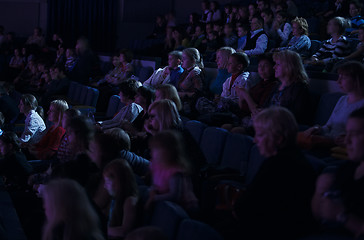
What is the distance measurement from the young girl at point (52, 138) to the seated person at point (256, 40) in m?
2.52

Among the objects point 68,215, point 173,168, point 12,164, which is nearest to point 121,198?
point 173,168

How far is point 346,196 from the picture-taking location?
5.66 ft

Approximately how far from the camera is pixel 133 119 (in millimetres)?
4293

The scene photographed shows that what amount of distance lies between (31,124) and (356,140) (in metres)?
3.78

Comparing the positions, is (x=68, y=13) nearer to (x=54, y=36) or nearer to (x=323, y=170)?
(x=54, y=36)

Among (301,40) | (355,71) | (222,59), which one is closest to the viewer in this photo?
(355,71)

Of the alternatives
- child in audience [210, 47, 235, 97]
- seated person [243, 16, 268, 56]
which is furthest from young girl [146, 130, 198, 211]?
seated person [243, 16, 268, 56]

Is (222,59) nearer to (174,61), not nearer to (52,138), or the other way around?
(174,61)

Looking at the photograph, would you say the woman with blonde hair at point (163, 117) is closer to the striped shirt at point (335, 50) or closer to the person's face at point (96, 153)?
the person's face at point (96, 153)

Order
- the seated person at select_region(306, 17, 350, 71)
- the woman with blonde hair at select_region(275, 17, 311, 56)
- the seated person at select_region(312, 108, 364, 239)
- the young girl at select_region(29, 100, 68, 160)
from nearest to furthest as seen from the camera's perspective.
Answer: the seated person at select_region(312, 108, 364, 239), the young girl at select_region(29, 100, 68, 160), the seated person at select_region(306, 17, 350, 71), the woman with blonde hair at select_region(275, 17, 311, 56)

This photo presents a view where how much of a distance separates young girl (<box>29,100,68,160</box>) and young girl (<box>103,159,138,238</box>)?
1.90 meters

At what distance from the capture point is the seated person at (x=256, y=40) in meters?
5.70

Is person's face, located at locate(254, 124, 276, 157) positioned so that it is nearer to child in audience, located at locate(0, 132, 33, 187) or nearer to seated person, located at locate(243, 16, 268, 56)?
child in audience, located at locate(0, 132, 33, 187)

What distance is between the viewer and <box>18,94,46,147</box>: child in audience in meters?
4.73
